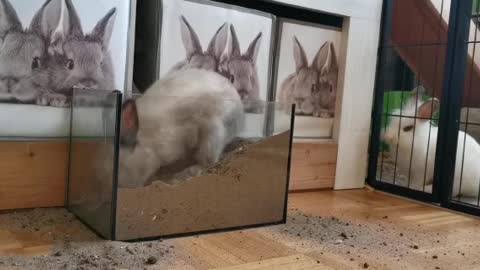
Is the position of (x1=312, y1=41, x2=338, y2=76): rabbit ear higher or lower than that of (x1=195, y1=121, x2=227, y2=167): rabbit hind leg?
higher

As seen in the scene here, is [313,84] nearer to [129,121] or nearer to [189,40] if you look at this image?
[189,40]

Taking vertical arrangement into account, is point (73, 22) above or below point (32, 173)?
above

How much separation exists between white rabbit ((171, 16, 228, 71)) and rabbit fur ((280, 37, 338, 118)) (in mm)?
269

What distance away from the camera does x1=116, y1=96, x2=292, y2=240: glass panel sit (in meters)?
0.88

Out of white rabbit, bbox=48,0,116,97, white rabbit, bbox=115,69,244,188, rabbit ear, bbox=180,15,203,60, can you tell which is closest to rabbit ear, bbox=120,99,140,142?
white rabbit, bbox=115,69,244,188

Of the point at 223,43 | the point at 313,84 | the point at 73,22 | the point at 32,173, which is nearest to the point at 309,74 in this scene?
the point at 313,84

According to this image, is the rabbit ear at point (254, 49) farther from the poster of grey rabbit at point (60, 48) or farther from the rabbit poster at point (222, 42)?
the poster of grey rabbit at point (60, 48)

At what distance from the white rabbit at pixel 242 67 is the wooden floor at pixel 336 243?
0.33 meters

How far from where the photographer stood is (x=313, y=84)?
1.52 meters

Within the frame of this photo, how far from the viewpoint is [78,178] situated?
3.34ft

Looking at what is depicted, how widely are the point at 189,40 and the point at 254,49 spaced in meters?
0.21

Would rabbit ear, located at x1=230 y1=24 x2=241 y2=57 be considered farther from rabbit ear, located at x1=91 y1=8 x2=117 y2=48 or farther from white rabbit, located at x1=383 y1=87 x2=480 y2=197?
white rabbit, located at x1=383 y1=87 x2=480 y2=197

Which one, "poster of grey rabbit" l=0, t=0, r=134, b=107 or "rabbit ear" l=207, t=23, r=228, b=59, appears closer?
"poster of grey rabbit" l=0, t=0, r=134, b=107

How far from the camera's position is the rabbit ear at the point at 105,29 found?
1077mm
